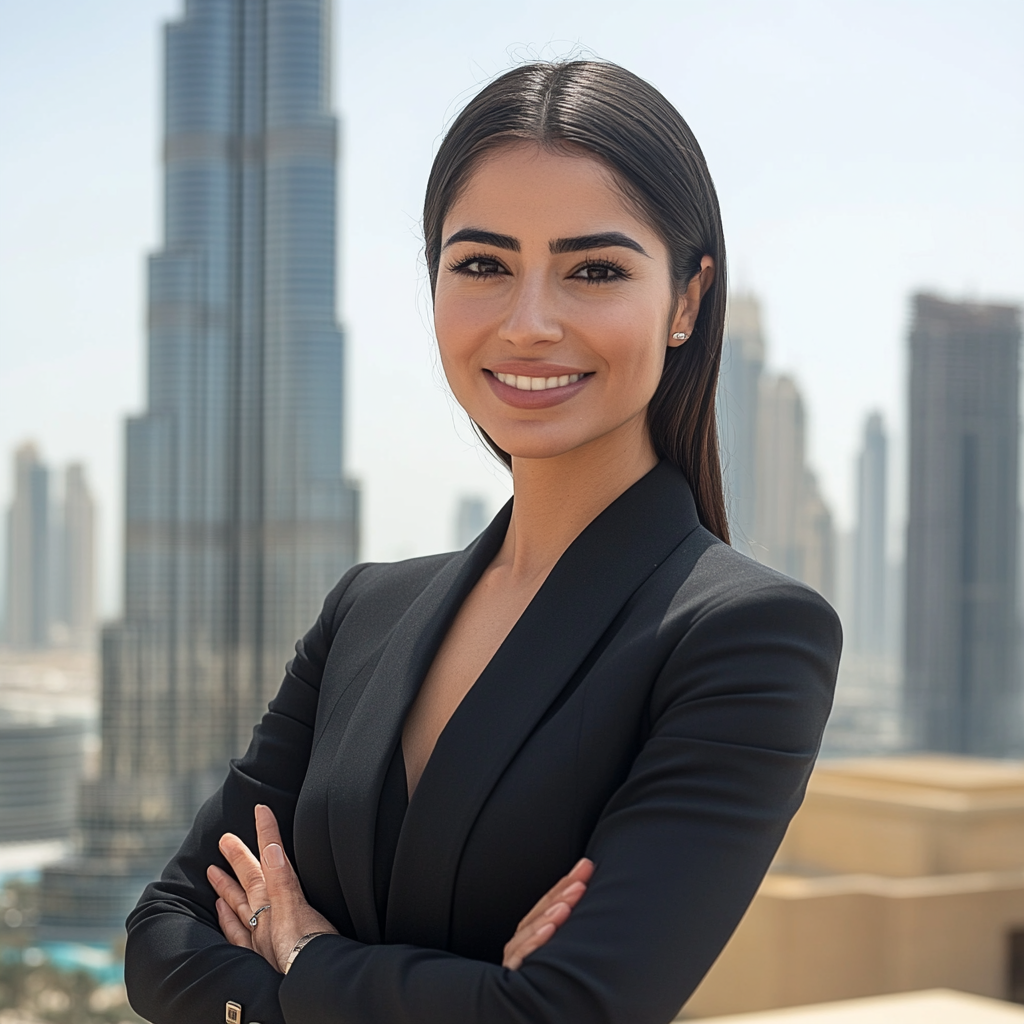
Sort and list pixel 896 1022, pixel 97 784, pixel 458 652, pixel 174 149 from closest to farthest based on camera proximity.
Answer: pixel 458 652 → pixel 896 1022 → pixel 97 784 → pixel 174 149

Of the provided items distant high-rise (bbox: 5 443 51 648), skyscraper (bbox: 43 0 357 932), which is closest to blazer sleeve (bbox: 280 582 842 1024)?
skyscraper (bbox: 43 0 357 932)

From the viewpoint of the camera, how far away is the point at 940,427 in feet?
97.0

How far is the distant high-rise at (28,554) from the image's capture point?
22734 millimetres

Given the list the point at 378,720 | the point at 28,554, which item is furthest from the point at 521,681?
the point at 28,554

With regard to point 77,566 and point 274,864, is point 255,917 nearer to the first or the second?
point 274,864

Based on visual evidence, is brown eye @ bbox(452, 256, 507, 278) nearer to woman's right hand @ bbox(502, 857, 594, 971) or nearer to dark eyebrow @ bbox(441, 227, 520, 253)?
dark eyebrow @ bbox(441, 227, 520, 253)

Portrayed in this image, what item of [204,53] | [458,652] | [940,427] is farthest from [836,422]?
[458,652]

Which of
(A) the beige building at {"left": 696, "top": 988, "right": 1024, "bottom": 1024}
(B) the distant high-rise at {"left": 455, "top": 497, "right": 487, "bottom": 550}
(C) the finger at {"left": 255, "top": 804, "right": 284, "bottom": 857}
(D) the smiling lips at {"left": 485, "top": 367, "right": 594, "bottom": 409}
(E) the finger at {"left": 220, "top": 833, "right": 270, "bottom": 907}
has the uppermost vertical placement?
(D) the smiling lips at {"left": 485, "top": 367, "right": 594, "bottom": 409}

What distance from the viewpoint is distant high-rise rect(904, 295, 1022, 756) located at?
29.2 m

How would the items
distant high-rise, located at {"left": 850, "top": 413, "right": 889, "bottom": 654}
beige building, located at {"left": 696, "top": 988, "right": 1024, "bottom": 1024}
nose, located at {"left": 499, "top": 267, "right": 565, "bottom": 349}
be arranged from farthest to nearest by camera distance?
Result: distant high-rise, located at {"left": 850, "top": 413, "right": 889, "bottom": 654} < beige building, located at {"left": 696, "top": 988, "right": 1024, "bottom": 1024} < nose, located at {"left": 499, "top": 267, "right": 565, "bottom": 349}

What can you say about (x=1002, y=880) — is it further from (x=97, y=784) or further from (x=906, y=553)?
(x=906, y=553)

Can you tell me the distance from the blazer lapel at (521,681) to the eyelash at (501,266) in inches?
7.5

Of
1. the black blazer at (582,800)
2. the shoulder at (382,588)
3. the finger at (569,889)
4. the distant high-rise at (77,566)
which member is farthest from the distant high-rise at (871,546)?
the finger at (569,889)

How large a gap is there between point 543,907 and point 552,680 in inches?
Answer: 7.2
